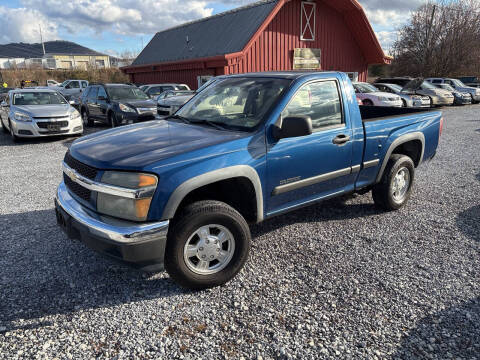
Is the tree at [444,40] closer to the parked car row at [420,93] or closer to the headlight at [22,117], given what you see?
the parked car row at [420,93]

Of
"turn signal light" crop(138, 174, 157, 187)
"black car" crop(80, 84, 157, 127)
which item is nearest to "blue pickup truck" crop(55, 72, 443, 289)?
"turn signal light" crop(138, 174, 157, 187)

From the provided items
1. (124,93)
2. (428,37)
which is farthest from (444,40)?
(124,93)

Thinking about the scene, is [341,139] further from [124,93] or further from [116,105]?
[124,93]

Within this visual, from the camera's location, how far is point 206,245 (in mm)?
3070

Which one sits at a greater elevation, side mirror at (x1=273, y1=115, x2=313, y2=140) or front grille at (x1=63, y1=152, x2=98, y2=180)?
side mirror at (x1=273, y1=115, x2=313, y2=140)

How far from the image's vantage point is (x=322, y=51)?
20.8 m

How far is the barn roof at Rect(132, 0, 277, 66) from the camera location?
18000 millimetres

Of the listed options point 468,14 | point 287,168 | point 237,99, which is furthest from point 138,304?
point 468,14

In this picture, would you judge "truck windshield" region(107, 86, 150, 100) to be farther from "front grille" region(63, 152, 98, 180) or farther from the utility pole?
the utility pole

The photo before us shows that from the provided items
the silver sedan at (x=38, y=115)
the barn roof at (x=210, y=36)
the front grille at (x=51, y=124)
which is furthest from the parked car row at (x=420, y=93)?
the front grille at (x=51, y=124)

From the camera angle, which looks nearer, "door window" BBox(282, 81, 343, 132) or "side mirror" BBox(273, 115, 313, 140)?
"side mirror" BBox(273, 115, 313, 140)

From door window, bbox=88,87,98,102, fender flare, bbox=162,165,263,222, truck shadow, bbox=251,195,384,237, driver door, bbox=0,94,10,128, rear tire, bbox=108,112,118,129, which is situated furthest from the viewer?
door window, bbox=88,87,98,102

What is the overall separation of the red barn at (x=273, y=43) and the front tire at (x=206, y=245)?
14.5 meters

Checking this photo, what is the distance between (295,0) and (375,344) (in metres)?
19.5
